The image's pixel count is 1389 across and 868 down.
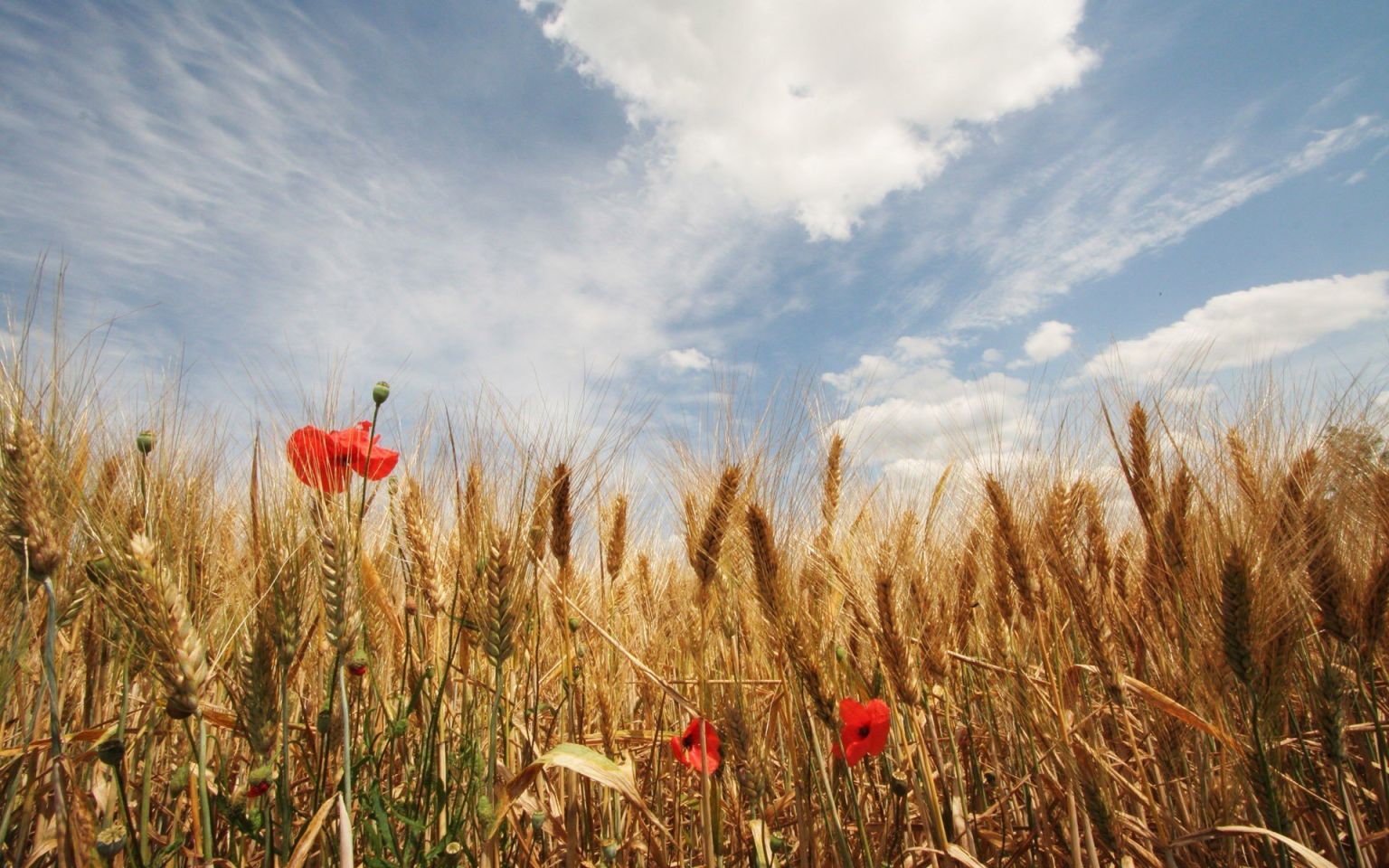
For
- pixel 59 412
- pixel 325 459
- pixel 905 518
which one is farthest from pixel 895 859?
pixel 59 412

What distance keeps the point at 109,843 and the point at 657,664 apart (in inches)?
69.0

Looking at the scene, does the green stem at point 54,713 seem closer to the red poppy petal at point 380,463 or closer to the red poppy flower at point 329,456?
the red poppy flower at point 329,456

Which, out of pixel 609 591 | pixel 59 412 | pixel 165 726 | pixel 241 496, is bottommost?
pixel 165 726

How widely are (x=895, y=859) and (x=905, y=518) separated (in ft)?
3.16

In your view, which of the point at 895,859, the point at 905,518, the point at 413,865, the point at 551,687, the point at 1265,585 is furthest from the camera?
the point at 551,687

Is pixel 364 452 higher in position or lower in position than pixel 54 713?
higher

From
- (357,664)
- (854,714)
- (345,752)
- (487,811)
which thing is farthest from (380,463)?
(854,714)

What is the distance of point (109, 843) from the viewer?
47.4 inches

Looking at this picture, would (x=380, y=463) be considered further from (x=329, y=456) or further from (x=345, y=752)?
(x=345, y=752)

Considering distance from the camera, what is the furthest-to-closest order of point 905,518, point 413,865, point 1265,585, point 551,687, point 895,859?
point 551,687, point 905,518, point 895,859, point 1265,585, point 413,865

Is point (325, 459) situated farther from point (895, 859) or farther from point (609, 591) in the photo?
point (895, 859)

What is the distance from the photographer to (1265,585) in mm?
1581

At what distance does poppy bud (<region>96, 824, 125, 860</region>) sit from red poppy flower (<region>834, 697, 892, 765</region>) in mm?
1429

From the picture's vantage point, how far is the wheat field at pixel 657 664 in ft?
4.65
